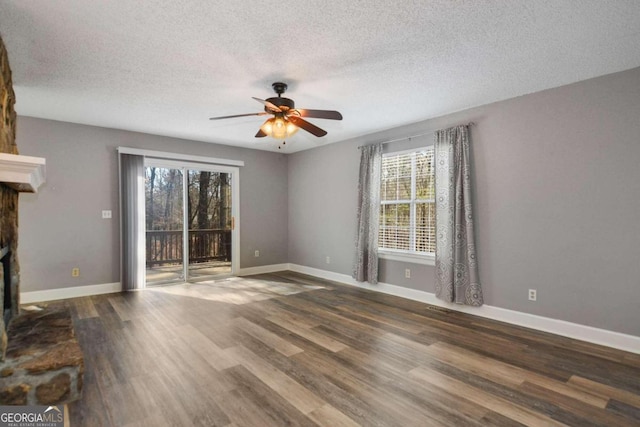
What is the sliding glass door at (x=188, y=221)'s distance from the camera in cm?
543

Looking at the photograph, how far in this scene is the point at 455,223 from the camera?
3979 millimetres

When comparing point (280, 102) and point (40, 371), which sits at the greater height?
point (280, 102)

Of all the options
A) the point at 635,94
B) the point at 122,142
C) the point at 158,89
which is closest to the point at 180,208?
the point at 122,142

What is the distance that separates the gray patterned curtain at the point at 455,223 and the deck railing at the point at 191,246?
399 centimetres

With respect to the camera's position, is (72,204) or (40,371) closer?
(40,371)

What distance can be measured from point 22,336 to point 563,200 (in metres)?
5.03

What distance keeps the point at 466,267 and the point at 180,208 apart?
4.68 meters

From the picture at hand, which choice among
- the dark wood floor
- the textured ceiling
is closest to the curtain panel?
the dark wood floor

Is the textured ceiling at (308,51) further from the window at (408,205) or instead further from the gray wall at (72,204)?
the window at (408,205)

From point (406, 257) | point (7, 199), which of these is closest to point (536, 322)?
point (406, 257)

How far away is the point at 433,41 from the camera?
2.46m

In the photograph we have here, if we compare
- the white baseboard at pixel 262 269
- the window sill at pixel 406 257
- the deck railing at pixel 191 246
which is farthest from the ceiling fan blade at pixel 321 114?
the white baseboard at pixel 262 269

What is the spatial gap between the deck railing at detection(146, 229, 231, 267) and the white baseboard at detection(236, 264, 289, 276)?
372 millimetres

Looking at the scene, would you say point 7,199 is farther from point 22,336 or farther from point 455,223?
point 455,223
